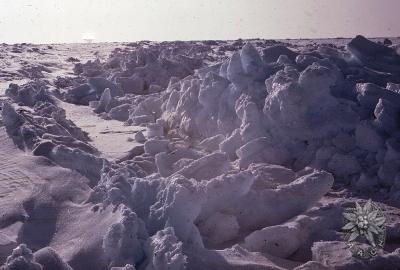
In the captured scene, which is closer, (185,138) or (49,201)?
(49,201)

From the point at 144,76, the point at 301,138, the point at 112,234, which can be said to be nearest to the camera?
the point at 112,234

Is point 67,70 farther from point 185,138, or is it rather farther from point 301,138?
point 301,138

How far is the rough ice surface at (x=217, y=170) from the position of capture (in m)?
2.54

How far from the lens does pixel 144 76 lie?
8.34m

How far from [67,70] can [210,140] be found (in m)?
7.12

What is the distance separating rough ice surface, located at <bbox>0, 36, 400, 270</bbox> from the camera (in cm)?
254

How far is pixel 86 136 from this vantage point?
529 centimetres

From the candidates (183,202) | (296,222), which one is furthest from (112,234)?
(296,222)

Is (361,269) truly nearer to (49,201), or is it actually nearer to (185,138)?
(49,201)

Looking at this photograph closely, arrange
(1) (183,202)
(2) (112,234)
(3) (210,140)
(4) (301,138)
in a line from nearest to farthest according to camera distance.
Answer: (2) (112,234) < (1) (183,202) < (4) (301,138) < (3) (210,140)

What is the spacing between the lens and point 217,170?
3.46m

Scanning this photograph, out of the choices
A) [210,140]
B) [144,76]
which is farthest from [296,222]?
[144,76]

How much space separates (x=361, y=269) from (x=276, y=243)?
46 centimetres

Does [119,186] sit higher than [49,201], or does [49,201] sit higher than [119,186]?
[119,186]
